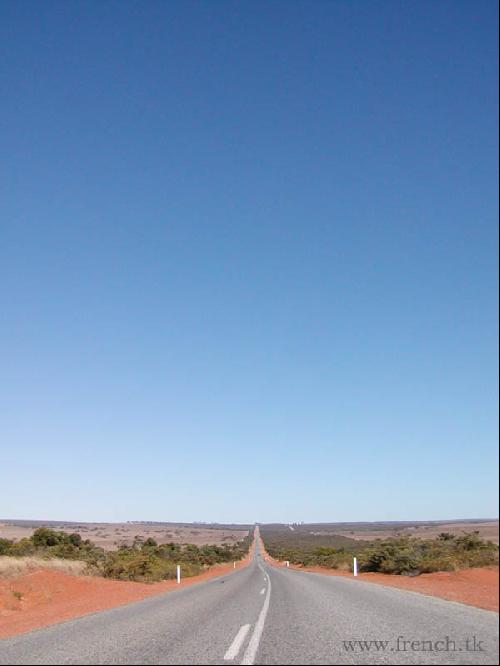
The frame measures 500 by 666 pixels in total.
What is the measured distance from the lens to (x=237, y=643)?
10.5m

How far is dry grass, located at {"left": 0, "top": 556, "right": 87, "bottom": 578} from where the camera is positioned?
96.9 feet

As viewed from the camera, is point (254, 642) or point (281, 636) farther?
point (281, 636)

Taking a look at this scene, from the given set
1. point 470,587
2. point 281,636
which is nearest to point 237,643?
point 281,636

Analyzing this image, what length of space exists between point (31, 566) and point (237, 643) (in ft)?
84.9

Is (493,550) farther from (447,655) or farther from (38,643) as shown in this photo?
(38,643)

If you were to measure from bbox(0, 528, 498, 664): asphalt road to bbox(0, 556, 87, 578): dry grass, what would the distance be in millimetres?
15255

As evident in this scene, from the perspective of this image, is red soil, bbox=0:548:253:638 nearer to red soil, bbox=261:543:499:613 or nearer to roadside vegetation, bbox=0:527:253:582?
roadside vegetation, bbox=0:527:253:582

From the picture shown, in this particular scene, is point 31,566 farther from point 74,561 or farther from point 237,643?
point 237,643

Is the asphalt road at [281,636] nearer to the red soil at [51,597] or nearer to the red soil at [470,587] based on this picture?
the red soil at [470,587]

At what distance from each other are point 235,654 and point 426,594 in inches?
355

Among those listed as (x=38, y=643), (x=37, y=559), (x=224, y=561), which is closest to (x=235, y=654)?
(x=38, y=643)

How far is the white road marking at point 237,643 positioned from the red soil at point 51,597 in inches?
216

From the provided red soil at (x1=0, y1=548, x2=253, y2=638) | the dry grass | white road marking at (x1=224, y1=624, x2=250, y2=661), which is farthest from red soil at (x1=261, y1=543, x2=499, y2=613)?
the dry grass

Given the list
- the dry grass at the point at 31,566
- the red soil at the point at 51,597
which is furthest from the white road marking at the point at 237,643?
the dry grass at the point at 31,566
